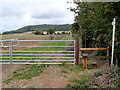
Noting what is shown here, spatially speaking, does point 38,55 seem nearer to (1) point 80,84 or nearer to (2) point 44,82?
(2) point 44,82

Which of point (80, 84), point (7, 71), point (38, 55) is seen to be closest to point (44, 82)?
point (80, 84)

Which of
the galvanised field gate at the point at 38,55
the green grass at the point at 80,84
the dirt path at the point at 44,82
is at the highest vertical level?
the galvanised field gate at the point at 38,55

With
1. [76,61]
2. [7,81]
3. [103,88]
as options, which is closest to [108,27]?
[76,61]

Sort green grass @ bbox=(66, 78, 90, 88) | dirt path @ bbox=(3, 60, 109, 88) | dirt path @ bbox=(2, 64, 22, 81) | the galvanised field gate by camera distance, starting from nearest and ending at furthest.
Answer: green grass @ bbox=(66, 78, 90, 88)
dirt path @ bbox=(3, 60, 109, 88)
dirt path @ bbox=(2, 64, 22, 81)
the galvanised field gate

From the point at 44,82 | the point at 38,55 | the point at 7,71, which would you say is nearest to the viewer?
the point at 44,82

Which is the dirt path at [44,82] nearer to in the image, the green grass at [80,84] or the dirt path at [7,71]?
the green grass at [80,84]

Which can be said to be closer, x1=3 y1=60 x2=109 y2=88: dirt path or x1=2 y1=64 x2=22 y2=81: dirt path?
x1=3 y1=60 x2=109 y2=88: dirt path

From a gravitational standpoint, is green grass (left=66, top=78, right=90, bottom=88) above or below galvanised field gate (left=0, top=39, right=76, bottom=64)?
below

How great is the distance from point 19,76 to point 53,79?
1.11 m

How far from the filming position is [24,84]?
10.2 ft

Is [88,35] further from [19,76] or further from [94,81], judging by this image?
[19,76]

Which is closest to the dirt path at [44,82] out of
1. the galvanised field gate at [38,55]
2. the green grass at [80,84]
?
the green grass at [80,84]

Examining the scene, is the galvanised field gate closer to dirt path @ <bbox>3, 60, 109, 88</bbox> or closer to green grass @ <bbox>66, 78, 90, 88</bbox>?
dirt path @ <bbox>3, 60, 109, 88</bbox>

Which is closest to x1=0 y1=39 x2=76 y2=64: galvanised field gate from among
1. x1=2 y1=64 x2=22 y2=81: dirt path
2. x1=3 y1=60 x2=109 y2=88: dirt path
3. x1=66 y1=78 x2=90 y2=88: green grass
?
x1=2 y1=64 x2=22 y2=81: dirt path
